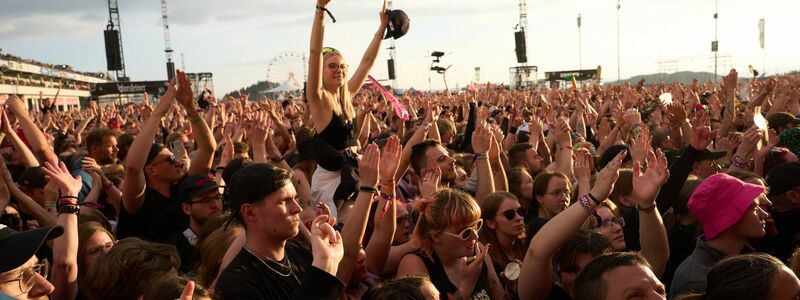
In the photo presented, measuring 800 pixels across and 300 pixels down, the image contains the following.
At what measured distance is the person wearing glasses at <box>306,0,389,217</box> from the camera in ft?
15.3

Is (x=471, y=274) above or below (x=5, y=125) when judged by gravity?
below

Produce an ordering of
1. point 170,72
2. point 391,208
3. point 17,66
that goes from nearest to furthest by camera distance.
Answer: point 391,208, point 170,72, point 17,66

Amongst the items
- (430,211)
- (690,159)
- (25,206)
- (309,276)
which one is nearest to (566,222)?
(430,211)

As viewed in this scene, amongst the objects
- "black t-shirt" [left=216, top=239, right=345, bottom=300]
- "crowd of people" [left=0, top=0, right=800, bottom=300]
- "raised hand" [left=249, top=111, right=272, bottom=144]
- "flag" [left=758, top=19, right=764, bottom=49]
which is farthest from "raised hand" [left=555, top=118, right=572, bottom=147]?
"flag" [left=758, top=19, right=764, bottom=49]

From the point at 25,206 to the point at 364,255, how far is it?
2.55 m

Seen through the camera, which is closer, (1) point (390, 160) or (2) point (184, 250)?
(1) point (390, 160)

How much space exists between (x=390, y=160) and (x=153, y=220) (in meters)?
1.91

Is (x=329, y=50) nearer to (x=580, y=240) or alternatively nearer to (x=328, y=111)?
(x=328, y=111)

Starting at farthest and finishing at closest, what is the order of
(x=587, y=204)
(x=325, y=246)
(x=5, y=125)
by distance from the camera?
(x=5, y=125) < (x=587, y=204) < (x=325, y=246)

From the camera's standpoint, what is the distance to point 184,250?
4.25m

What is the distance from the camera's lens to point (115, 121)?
37.5ft

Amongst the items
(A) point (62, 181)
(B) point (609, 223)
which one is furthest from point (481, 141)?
(A) point (62, 181)

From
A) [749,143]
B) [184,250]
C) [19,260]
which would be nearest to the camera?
[19,260]

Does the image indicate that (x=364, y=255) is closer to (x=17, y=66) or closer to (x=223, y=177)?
(x=223, y=177)
